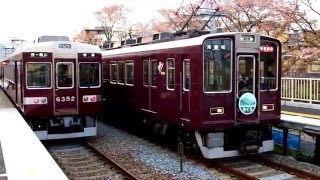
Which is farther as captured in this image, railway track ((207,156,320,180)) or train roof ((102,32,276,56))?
train roof ((102,32,276,56))

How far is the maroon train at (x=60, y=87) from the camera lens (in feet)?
→ 37.8

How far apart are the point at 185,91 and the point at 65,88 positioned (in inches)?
157

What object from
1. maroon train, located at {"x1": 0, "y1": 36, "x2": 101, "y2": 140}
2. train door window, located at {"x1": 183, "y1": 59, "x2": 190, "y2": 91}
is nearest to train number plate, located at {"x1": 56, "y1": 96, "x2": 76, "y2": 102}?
maroon train, located at {"x1": 0, "y1": 36, "x2": 101, "y2": 140}

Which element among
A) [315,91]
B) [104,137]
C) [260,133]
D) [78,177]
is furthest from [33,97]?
[315,91]

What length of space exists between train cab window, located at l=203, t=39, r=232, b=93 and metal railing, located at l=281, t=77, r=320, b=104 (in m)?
6.91

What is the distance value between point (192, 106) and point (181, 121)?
665 mm

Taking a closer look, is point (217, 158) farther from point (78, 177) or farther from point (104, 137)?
point (104, 137)

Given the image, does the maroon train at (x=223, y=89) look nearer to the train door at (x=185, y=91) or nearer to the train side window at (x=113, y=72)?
the train door at (x=185, y=91)

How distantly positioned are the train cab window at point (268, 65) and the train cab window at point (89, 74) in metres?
4.82

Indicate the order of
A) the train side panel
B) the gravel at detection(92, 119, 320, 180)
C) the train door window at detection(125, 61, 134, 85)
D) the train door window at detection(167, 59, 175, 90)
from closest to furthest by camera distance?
1. the gravel at detection(92, 119, 320, 180)
2. the train door window at detection(167, 59, 175, 90)
3. the train side panel
4. the train door window at detection(125, 61, 134, 85)

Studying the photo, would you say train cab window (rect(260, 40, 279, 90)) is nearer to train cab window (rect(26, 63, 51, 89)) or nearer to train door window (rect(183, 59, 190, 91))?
train door window (rect(183, 59, 190, 91))

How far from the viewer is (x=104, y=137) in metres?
13.2

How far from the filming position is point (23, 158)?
23.6 ft

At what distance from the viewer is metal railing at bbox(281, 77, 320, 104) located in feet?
49.1
